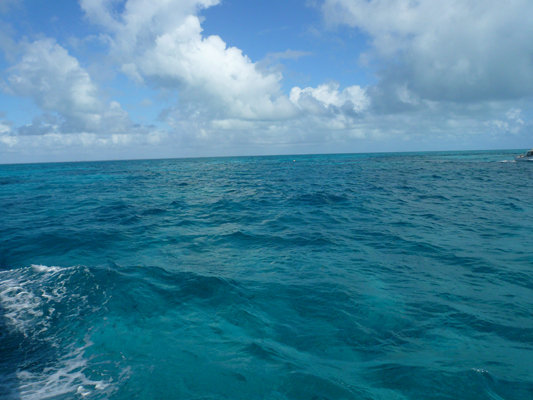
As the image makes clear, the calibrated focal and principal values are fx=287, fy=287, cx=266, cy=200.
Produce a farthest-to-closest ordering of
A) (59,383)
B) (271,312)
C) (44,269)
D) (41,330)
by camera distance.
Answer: (44,269)
(271,312)
(41,330)
(59,383)

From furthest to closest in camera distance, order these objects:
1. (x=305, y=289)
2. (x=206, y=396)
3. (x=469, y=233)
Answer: (x=469, y=233)
(x=305, y=289)
(x=206, y=396)

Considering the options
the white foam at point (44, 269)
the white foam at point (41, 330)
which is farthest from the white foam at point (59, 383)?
the white foam at point (44, 269)

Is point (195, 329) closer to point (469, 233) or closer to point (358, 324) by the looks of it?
point (358, 324)

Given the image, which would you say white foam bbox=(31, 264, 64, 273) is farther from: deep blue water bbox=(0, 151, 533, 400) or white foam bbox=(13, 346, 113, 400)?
white foam bbox=(13, 346, 113, 400)

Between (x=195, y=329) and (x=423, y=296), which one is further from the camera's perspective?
(x=423, y=296)

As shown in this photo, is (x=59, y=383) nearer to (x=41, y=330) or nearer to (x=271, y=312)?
(x=41, y=330)

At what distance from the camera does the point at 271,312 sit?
7699mm

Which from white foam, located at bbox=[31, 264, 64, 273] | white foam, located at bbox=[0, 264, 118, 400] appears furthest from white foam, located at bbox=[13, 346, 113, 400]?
white foam, located at bbox=[31, 264, 64, 273]

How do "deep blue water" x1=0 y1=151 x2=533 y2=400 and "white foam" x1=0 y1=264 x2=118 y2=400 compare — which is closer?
"white foam" x1=0 y1=264 x2=118 y2=400

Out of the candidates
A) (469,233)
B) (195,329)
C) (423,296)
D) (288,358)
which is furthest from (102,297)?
(469,233)

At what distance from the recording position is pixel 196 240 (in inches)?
547

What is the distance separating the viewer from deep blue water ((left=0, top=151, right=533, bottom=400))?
5332mm

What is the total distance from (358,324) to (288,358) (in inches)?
84.3

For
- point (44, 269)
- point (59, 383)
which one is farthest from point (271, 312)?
point (44, 269)
